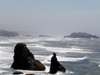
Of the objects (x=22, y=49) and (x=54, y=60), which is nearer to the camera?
(x=54, y=60)

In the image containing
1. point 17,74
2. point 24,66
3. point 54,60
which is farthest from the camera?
point 24,66

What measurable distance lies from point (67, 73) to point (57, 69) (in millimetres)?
1818

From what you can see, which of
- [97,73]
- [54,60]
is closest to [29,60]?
[54,60]

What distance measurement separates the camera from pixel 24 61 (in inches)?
2611

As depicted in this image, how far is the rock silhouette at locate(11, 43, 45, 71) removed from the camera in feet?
211

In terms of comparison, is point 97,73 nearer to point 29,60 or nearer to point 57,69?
point 57,69

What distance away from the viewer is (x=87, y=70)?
67188 mm

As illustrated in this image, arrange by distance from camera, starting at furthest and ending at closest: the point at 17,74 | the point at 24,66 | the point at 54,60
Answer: the point at 24,66
the point at 54,60
the point at 17,74

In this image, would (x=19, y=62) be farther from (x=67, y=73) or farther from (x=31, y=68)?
(x=67, y=73)

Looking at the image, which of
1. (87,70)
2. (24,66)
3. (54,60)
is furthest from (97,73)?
(24,66)

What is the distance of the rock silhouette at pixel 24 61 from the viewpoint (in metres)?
64.3

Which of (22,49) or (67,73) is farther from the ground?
(22,49)

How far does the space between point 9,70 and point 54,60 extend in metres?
7.80

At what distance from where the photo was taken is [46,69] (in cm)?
6438
